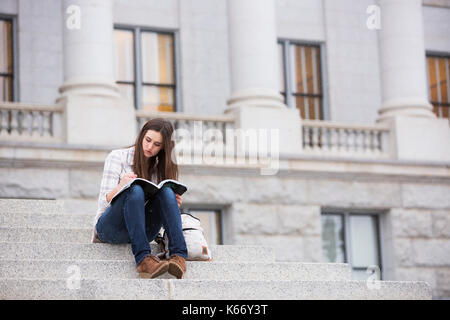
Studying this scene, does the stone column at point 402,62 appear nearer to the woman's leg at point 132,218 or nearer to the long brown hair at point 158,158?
the long brown hair at point 158,158

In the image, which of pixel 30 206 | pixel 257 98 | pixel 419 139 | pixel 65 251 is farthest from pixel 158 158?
pixel 419 139

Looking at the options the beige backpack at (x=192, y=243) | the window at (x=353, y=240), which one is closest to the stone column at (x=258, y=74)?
the window at (x=353, y=240)

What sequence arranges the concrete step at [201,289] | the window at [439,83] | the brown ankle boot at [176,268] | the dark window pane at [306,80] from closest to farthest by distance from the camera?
the concrete step at [201,289], the brown ankle boot at [176,268], the dark window pane at [306,80], the window at [439,83]

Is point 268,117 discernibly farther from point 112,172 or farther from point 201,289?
point 201,289

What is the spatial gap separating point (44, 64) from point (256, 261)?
1080 centimetres

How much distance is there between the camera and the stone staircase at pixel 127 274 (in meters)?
9.45

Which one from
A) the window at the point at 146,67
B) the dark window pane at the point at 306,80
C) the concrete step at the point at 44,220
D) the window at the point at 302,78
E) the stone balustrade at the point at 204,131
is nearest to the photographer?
the concrete step at the point at 44,220

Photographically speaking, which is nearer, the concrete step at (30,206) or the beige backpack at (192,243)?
the beige backpack at (192,243)

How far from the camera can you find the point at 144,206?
10.7m

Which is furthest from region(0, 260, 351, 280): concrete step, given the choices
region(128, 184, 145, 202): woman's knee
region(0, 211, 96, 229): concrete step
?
region(0, 211, 96, 229): concrete step

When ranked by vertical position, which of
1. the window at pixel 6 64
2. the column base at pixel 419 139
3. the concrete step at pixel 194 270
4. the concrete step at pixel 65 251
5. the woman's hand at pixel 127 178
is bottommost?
the concrete step at pixel 194 270

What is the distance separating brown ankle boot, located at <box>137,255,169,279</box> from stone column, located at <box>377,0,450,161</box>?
1182cm

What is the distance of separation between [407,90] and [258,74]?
10.9 feet

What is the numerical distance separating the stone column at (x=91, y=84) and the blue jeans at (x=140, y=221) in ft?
26.2
